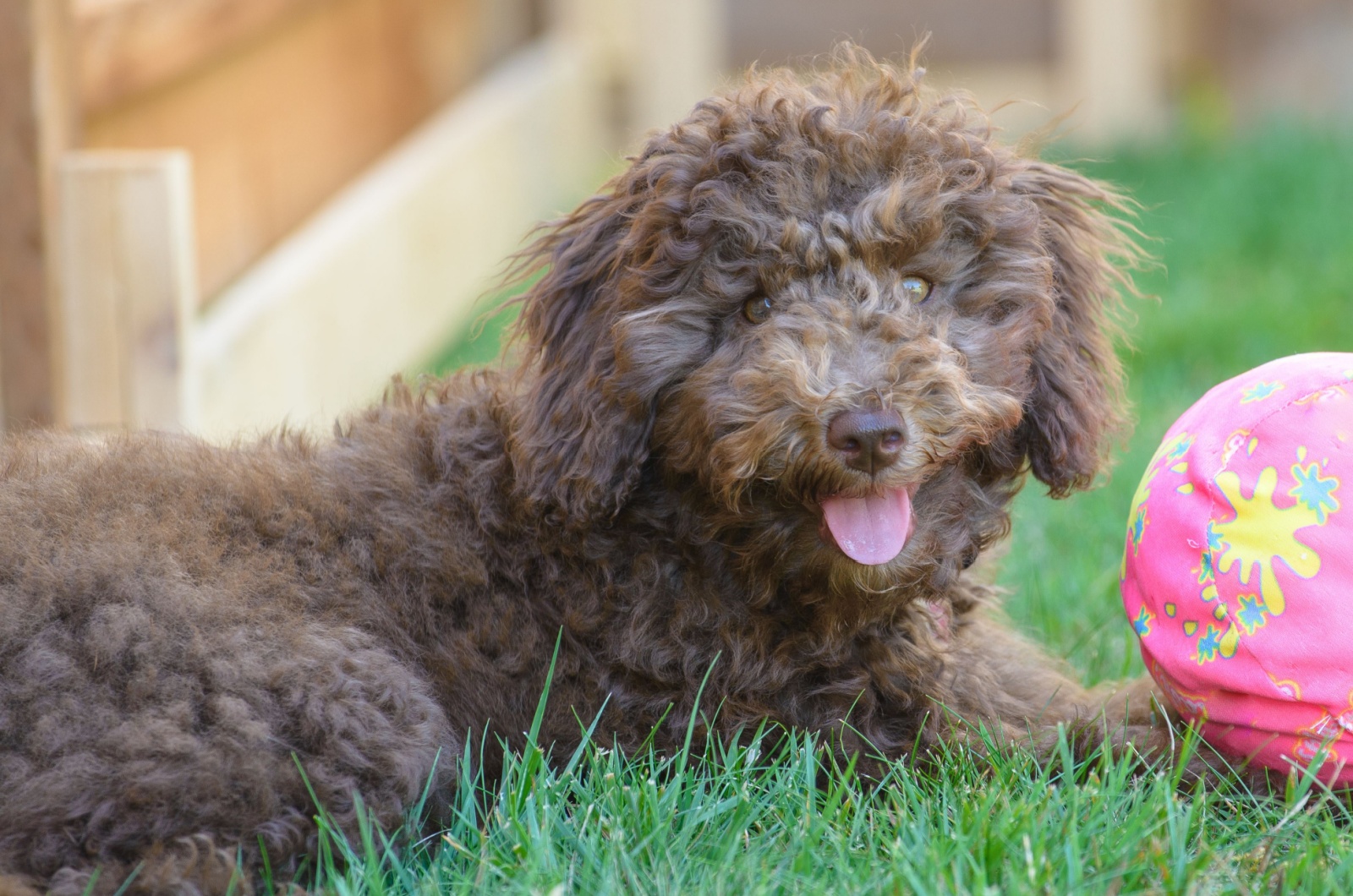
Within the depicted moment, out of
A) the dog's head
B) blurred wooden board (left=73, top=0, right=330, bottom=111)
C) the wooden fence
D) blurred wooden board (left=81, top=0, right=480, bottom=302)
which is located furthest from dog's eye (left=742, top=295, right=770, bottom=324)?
blurred wooden board (left=81, top=0, right=480, bottom=302)

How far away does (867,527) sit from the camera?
9.04ft

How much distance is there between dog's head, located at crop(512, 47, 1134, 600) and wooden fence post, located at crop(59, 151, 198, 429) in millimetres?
1954

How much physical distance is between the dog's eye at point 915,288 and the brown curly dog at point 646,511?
0.05 ft

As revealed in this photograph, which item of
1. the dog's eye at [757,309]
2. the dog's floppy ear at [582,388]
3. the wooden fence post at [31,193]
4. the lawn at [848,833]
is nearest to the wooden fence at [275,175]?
the wooden fence post at [31,193]

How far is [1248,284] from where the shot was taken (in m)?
7.24

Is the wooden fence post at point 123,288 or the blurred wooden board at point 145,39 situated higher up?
the blurred wooden board at point 145,39

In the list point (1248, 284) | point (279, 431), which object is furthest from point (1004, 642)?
point (1248, 284)

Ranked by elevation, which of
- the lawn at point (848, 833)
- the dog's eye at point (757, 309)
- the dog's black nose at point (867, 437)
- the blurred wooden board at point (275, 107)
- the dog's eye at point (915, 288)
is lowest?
the lawn at point (848, 833)

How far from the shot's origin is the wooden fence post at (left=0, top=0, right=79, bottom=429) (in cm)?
417

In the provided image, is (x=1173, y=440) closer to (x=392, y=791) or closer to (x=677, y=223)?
(x=677, y=223)

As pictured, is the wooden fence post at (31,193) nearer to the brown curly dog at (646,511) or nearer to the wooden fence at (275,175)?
the wooden fence at (275,175)

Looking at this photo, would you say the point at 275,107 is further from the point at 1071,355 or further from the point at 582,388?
the point at 1071,355

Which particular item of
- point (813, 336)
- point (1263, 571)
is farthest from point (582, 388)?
point (1263, 571)

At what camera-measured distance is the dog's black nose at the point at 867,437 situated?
256cm
